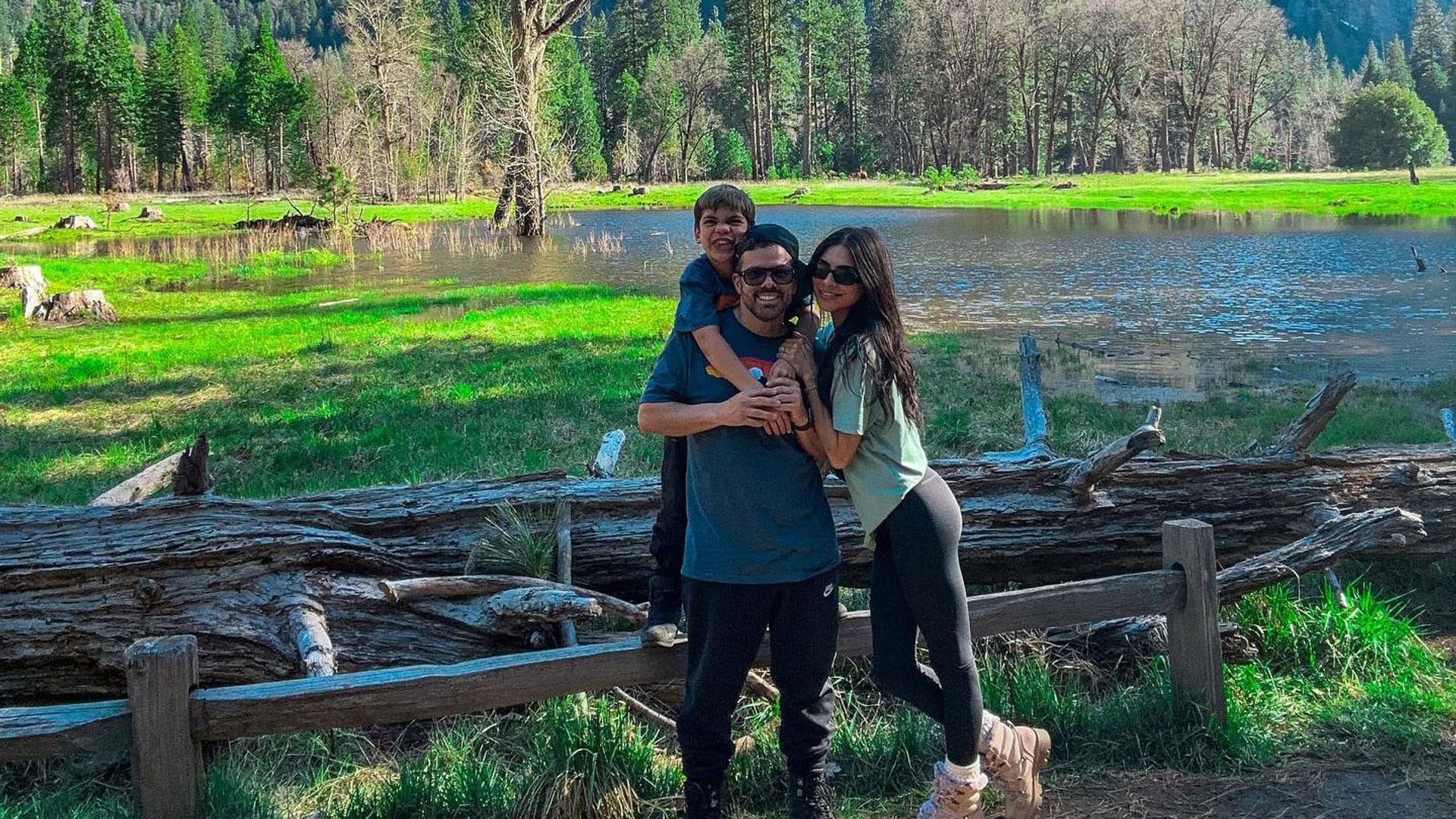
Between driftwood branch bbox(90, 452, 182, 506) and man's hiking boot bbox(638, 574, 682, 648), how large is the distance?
3.14 meters

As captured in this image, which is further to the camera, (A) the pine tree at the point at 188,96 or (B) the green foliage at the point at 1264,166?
(B) the green foliage at the point at 1264,166


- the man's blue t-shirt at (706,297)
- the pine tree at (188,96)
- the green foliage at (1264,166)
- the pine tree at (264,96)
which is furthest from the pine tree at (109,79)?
the man's blue t-shirt at (706,297)

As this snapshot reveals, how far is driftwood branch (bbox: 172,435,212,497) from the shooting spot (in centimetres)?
555

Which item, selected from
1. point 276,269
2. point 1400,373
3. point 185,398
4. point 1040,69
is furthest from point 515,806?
point 1040,69

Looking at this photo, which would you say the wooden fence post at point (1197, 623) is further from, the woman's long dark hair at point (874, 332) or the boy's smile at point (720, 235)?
the boy's smile at point (720, 235)

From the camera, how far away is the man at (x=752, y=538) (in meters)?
3.44

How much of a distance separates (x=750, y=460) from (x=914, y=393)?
0.54 metres

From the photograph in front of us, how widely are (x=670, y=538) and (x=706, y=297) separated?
92 centimetres

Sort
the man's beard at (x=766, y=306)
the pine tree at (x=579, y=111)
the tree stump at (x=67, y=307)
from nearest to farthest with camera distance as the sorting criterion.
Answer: the man's beard at (x=766, y=306), the tree stump at (x=67, y=307), the pine tree at (x=579, y=111)

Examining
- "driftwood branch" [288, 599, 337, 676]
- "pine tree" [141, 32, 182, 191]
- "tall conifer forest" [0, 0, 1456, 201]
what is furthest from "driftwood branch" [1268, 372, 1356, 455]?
"pine tree" [141, 32, 182, 191]

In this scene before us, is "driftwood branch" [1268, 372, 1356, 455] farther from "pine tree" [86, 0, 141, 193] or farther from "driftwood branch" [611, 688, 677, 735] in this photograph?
"pine tree" [86, 0, 141, 193]

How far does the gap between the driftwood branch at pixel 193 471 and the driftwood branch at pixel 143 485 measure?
0.33 m

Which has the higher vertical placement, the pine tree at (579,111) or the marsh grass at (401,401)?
the pine tree at (579,111)

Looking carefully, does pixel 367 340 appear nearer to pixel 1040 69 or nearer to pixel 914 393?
pixel 914 393
